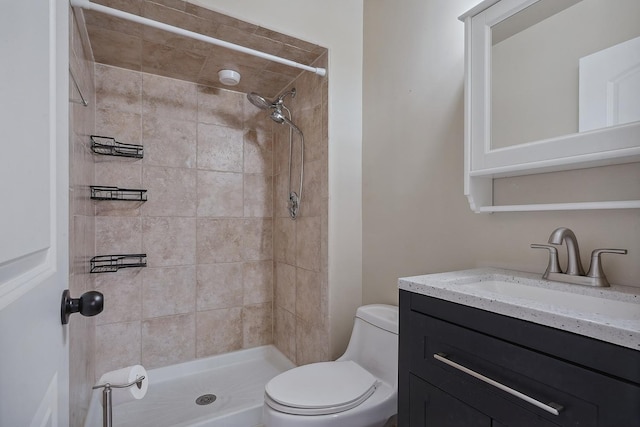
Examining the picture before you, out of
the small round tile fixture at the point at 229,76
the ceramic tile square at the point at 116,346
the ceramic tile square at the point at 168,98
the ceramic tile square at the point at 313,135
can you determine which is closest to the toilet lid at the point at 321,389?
the ceramic tile square at the point at 313,135

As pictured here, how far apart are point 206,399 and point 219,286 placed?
0.73 m

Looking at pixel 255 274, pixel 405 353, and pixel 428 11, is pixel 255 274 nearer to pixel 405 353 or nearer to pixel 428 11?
pixel 405 353

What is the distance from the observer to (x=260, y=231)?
98.1 inches

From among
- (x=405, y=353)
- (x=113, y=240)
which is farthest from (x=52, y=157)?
(x=113, y=240)

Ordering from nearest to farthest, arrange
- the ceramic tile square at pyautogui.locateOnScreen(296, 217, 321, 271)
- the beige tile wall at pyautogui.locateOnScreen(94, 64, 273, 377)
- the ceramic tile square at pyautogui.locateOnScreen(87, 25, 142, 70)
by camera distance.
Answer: the ceramic tile square at pyautogui.locateOnScreen(87, 25, 142, 70)
the ceramic tile square at pyautogui.locateOnScreen(296, 217, 321, 271)
the beige tile wall at pyautogui.locateOnScreen(94, 64, 273, 377)

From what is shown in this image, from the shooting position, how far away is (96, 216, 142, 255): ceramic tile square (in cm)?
197

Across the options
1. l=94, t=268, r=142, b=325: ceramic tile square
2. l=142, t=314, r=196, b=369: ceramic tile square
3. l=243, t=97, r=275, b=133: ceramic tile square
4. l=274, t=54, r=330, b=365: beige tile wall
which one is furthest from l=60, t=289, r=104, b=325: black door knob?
l=243, t=97, r=275, b=133: ceramic tile square

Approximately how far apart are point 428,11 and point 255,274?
205 cm

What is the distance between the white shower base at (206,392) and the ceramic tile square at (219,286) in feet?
1.27

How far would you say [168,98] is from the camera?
2.18 metres

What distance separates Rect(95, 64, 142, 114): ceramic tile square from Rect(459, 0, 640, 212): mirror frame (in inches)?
78.5

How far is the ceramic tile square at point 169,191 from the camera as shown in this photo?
83.2 inches

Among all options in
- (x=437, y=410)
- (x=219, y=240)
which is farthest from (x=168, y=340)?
(x=437, y=410)

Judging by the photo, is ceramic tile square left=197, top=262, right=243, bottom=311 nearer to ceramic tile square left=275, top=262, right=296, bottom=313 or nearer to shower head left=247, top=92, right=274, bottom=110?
ceramic tile square left=275, top=262, right=296, bottom=313
